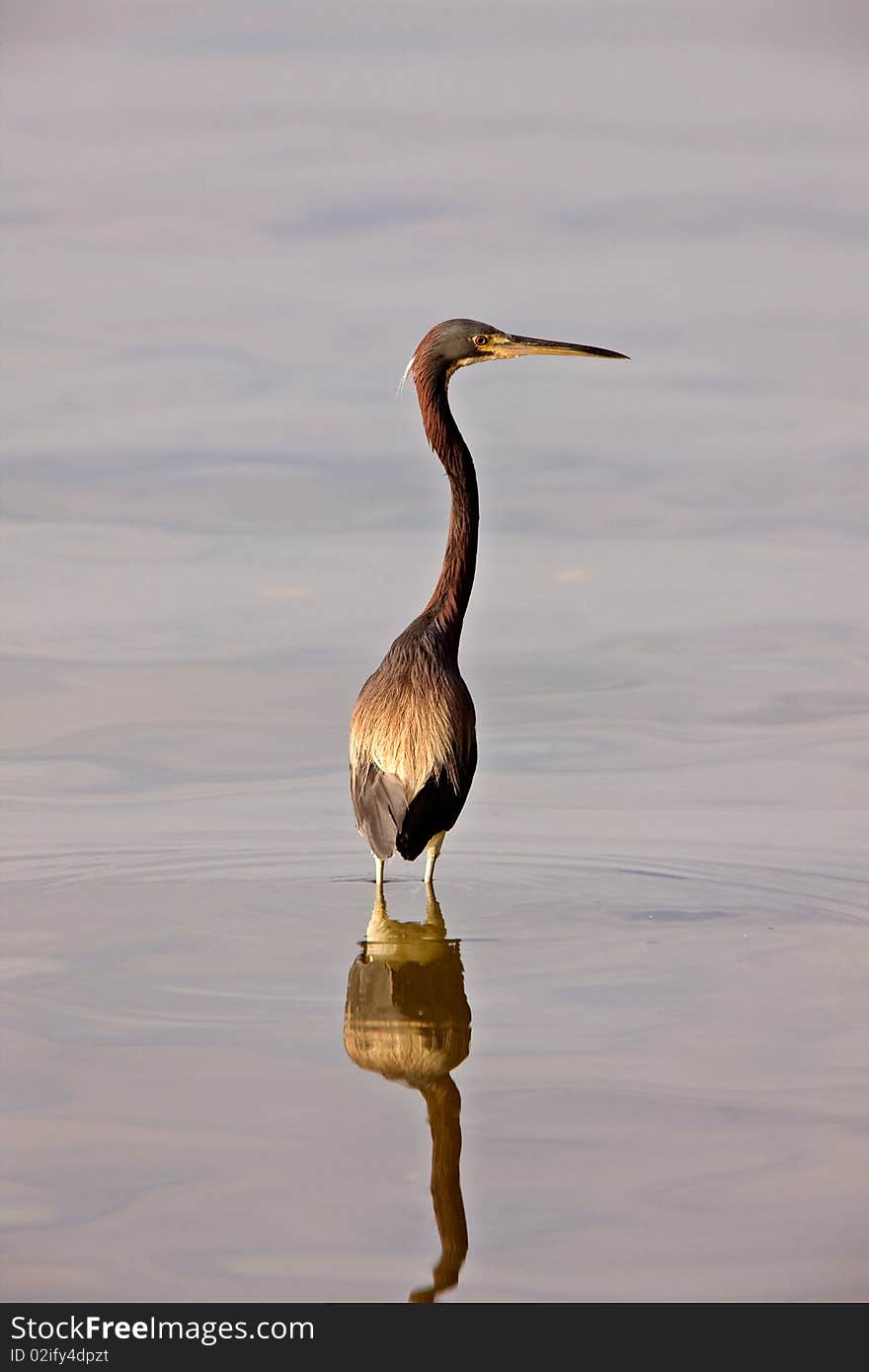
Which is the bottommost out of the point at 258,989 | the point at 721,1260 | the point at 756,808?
the point at 756,808

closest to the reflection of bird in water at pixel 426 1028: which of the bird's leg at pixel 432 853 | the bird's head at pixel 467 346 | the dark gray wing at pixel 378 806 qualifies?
the bird's leg at pixel 432 853

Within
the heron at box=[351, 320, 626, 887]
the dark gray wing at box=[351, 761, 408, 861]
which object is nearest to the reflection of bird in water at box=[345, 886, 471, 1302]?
the dark gray wing at box=[351, 761, 408, 861]

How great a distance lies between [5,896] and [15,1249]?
157 inches

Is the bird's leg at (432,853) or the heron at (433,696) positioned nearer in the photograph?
the heron at (433,696)

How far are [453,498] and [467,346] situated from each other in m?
0.80

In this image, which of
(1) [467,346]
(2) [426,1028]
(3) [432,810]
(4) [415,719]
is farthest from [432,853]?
(1) [467,346]

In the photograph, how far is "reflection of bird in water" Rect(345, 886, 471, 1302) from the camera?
536cm

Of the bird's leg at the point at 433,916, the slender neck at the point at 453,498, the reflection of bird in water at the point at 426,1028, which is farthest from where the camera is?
the slender neck at the point at 453,498

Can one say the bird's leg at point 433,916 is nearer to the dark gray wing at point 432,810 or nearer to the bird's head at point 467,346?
the dark gray wing at point 432,810

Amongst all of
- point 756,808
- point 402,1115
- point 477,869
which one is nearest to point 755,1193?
point 402,1115

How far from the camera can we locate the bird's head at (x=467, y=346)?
9.57 meters

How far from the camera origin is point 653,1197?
213 inches

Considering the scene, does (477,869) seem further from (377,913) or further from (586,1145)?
(586,1145)

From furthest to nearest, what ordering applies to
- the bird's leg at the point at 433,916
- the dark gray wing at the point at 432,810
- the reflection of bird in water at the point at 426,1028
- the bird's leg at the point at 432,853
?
the bird's leg at the point at 432,853 → the dark gray wing at the point at 432,810 → the bird's leg at the point at 433,916 → the reflection of bird in water at the point at 426,1028
